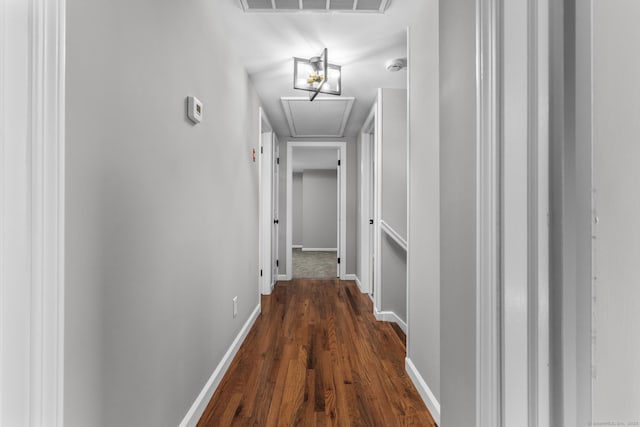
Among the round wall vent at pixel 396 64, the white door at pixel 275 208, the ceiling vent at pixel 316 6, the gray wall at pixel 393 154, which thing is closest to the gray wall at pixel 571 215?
the ceiling vent at pixel 316 6

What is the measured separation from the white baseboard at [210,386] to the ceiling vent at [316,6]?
2.20 m

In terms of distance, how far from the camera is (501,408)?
623mm

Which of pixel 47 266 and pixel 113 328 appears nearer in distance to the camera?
pixel 47 266

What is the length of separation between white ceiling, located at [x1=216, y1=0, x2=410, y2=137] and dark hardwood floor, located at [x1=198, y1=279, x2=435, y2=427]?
229cm

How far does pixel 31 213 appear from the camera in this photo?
0.61 metres

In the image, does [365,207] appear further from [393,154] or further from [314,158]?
[314,158]

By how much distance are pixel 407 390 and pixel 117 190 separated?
71.5 inches

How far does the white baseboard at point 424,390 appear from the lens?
155 cm

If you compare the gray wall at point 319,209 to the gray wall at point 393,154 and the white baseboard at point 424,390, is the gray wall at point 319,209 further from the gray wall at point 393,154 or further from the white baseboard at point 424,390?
the white baseboard at point 424,390

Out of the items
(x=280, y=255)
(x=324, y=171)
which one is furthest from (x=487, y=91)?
(x=324, y=171)

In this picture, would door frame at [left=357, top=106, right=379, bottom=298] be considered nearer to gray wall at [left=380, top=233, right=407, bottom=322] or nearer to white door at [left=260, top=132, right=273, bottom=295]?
gray wall at [left=380, top=233, right=407, bottom=322]

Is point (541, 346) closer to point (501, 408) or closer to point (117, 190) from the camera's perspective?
point (501, 408)
